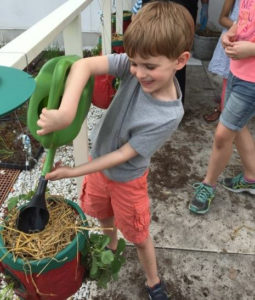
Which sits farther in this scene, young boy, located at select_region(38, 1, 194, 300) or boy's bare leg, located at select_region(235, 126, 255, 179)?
boy's bare leg, located at select_region(235, 126, 255, 179)

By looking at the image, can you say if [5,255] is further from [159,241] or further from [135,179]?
[159,241]

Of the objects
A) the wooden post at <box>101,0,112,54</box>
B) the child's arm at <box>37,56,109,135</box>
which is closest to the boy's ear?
the child's arm at <box>37,56,109,135</box>

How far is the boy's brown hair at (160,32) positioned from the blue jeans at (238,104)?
3.15ft

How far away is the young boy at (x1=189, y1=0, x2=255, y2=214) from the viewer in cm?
181

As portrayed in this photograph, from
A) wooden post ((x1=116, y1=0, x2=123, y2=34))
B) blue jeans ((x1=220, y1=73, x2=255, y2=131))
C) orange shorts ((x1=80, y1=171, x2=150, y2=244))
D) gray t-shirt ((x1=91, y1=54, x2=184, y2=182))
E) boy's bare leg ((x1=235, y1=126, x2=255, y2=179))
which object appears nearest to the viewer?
gray t-shirt ((x1=91, y1=54, x2=184, y2=182))

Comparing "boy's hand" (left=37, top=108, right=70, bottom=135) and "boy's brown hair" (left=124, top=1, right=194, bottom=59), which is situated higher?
"boy's brown hair" (left=124, top=1, right=194, bottom=59)

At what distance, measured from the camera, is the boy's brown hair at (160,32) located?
3.31 feet

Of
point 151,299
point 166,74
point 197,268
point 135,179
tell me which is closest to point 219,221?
point 197,268

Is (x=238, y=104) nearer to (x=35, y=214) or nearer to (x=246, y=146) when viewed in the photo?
(x=246, y=146)

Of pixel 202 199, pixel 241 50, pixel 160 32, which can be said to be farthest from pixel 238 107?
pixel 160 32

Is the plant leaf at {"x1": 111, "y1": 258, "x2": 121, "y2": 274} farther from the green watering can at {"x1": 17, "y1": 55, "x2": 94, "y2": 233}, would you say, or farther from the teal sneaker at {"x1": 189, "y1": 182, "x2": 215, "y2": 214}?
the teal sneaker at {"x1": 189, "y1": 182, "x2": 215, "y2": 214}

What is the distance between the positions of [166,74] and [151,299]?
1252 millimetres

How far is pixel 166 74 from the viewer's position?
3.53 ft

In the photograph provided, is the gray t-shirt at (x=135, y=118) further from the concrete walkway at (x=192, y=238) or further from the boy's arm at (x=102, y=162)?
the concrete walkway at (x=192, y=238)
